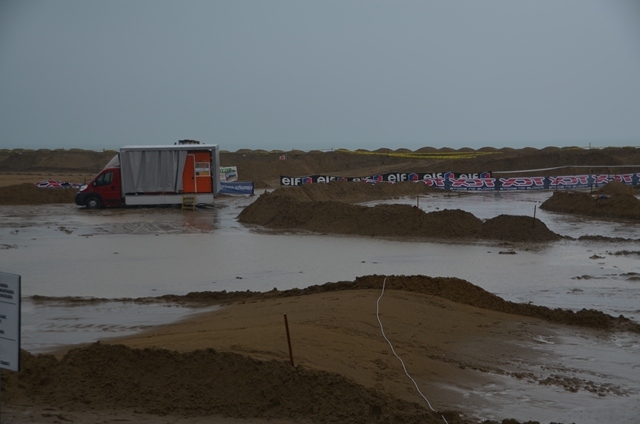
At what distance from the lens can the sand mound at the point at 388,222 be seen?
26.3 m

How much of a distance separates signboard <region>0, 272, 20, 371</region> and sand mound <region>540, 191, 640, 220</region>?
31.1 metres

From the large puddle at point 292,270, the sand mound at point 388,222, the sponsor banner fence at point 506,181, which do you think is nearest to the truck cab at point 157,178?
the large puddle at point 292,270

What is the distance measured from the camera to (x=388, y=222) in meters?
28.2

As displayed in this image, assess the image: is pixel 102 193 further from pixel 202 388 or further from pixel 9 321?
pixel 9 321

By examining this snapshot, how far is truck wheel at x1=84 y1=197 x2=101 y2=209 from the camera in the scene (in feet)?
120

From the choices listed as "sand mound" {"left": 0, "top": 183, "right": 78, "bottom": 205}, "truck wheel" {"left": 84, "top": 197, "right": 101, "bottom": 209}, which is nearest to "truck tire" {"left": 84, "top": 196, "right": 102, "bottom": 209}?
"truck wheel" {"left": 84, "top": 197, "right": 101, "bottom": 209}

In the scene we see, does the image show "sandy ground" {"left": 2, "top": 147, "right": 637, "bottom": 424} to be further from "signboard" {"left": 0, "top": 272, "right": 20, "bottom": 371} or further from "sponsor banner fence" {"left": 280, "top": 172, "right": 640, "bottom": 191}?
"sponsor banner fence" {"left": 280, "top": 172, "right": 640, "bottom": 191}

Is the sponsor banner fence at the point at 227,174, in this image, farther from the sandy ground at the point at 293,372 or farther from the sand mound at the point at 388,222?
the sandy ground at the point at 293,372

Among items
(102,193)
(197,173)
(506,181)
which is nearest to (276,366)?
(197,173)

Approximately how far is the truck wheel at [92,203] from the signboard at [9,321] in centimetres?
3145

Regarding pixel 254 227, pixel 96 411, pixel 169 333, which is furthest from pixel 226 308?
pixel 254 227

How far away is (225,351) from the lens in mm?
9164

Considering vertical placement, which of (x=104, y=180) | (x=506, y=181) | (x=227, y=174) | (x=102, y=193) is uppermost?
(x=227, y=174)

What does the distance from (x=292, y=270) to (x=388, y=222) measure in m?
9.36
